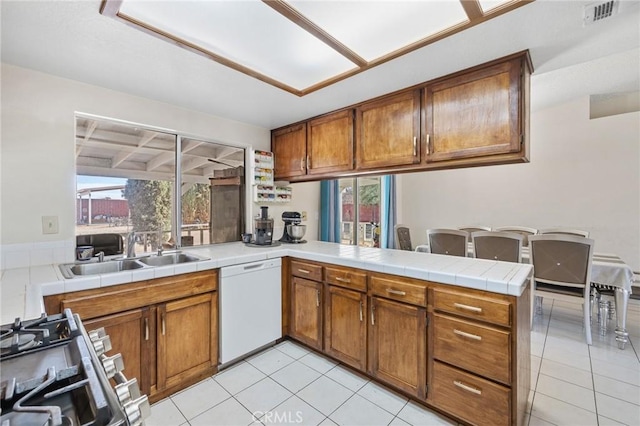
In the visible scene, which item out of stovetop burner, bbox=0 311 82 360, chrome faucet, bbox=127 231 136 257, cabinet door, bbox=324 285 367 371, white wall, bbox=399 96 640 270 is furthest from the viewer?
white wall, bbox=399 96 640 270

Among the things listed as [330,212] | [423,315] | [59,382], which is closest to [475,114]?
[423,315]

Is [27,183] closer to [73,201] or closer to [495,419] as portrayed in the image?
[73,201]

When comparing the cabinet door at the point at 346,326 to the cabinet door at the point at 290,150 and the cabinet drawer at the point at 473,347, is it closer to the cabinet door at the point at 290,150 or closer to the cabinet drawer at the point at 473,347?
the cabinet drawer at the point at 473,347

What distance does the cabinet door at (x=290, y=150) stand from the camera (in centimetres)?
299

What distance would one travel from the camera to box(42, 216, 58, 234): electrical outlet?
1888 millimetres

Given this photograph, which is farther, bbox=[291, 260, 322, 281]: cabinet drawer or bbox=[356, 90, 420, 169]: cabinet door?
bbox=[291, 260, 322, 281]: cabinet drawer

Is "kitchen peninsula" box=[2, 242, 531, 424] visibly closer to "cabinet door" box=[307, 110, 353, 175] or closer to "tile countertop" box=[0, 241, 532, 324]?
"tile countertop" box=[0, 241, 532, 324]

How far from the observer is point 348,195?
541cm

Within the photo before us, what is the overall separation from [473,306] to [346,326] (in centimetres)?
97

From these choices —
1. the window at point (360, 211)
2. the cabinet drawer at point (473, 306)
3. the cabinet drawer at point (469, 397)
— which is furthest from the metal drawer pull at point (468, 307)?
the window at point (360, 211)

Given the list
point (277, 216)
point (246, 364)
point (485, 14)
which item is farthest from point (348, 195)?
point (485, 14)

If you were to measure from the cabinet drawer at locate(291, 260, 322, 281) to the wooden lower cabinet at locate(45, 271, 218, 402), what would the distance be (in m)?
0.71

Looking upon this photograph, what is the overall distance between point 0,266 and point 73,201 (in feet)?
1.81

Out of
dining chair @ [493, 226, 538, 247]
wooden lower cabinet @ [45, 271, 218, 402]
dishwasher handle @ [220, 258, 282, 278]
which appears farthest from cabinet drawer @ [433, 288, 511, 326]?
dining chair @ [493, 226, 538, 247]
